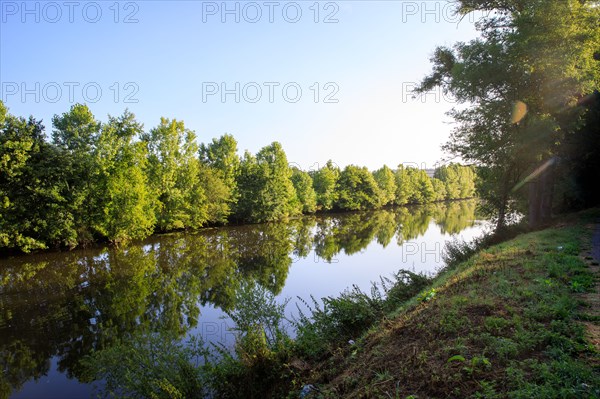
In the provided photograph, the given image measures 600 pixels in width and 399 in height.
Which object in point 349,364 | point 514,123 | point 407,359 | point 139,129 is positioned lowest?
point 349,364

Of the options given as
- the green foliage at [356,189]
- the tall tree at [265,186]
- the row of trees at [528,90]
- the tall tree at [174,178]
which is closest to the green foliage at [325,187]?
the green foliage at [356,189]

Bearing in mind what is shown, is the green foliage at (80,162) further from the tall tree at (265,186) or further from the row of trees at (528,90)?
the row of trees at (528,90)

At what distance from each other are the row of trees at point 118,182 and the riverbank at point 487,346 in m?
21.9

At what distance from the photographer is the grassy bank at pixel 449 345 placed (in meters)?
4.41

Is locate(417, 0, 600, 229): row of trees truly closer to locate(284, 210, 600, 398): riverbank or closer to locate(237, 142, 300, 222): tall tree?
locate(284, 210, 600, 398): riverbank

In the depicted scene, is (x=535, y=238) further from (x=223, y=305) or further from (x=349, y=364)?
(x=223, y=305)

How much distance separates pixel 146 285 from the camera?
61.8ft

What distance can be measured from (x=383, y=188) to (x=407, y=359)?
8373 cm

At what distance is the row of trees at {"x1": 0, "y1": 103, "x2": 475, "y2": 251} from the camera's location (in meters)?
26.9

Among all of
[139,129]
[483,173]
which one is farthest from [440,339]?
[139,129]

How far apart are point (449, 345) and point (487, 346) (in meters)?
0.53

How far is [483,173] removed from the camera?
18.2 metres

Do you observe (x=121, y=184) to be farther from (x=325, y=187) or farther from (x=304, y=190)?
(x=325, y=187)

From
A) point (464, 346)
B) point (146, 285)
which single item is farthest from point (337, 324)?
point (146, 285)
